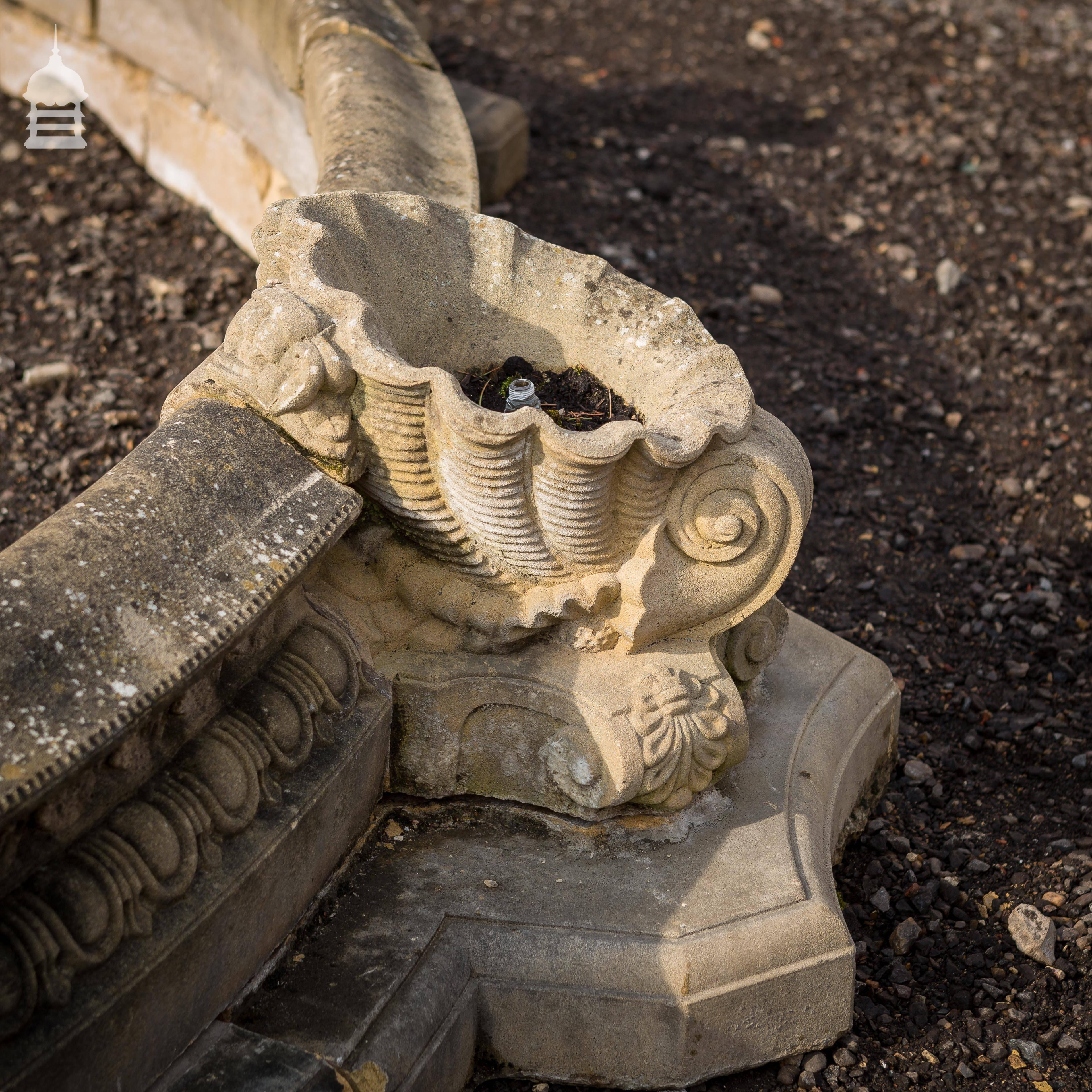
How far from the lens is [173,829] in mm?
2418

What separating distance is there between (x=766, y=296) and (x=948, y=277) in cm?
84

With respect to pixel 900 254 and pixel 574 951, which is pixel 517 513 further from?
pixel 900 254

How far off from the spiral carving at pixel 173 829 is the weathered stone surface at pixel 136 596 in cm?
5

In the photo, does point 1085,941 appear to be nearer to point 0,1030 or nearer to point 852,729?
point 852,729

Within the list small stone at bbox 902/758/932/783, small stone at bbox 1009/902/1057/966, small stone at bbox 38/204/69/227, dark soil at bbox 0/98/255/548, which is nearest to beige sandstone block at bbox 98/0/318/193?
dark soil at bbox 0/98/255/548

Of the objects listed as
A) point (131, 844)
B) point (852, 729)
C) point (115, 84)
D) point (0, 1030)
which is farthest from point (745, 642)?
point (115, 84)

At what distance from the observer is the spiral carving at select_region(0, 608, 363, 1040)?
2.18 m

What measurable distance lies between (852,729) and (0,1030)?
2.21m

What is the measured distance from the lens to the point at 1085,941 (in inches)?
129

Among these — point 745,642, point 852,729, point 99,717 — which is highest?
point 99,717

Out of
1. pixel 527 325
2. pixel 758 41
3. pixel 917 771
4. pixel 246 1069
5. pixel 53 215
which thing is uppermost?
pixel 527 325

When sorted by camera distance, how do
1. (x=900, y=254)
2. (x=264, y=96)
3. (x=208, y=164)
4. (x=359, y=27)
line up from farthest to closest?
(x=900, y=254) < (x=208, y=164) < (x=264, y=96) < (x=359, y=27)

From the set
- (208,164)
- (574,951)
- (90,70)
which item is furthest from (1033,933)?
(90,70)

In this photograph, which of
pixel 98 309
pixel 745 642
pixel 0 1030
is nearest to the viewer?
pixel 0 1030
